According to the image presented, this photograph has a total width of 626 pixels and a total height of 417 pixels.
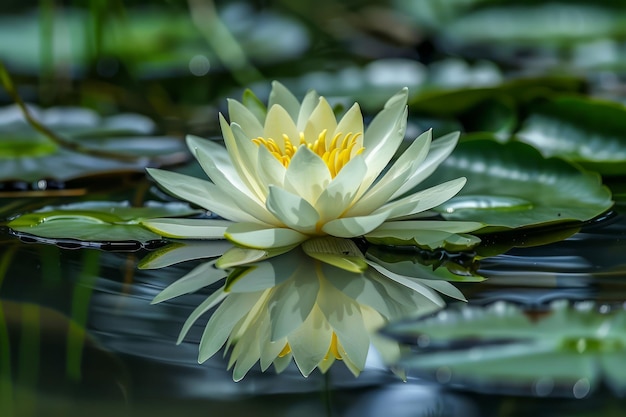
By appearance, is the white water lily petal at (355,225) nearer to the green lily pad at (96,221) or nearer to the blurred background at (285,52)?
the green lily pad at (96,221)

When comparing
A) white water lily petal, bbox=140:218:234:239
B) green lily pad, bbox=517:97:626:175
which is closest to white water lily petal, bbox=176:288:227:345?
white water lily petal, bbox=140:218:234:239

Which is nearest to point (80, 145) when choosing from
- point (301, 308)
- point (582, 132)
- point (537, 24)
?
point (301, 308)

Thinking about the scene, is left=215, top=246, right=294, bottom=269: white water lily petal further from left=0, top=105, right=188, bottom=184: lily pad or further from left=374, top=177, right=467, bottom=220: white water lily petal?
left=0, top=105, right=188, bottom=184: lily pad

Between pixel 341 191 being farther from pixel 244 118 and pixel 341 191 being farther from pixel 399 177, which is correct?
pixel 244 118

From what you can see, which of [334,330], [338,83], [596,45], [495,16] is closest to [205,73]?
[338,83]

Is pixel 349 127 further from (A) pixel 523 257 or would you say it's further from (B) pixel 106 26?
(B) pixel 106 26
